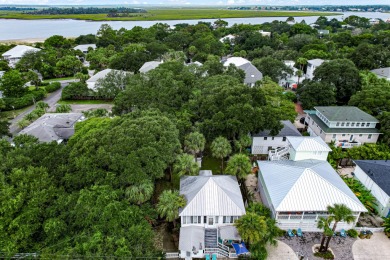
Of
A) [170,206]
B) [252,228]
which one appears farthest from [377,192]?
[170,206]

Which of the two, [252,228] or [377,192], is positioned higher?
[252,228]

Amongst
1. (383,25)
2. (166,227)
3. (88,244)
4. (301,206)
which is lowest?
(166,227)

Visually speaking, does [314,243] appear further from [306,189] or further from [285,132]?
[285,132]

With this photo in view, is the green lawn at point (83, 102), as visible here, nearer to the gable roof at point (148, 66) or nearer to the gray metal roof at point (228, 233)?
the gable roof at point (148, 66)

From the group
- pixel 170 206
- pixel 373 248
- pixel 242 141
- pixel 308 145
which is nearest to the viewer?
pixel 373 248

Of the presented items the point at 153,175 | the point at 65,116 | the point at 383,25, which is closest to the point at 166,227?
the point at 153,175

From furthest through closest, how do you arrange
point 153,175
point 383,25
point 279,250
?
point 383,25 → point 153,175 → point 279,250

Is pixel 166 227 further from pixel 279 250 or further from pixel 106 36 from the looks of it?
pixel 106 36
